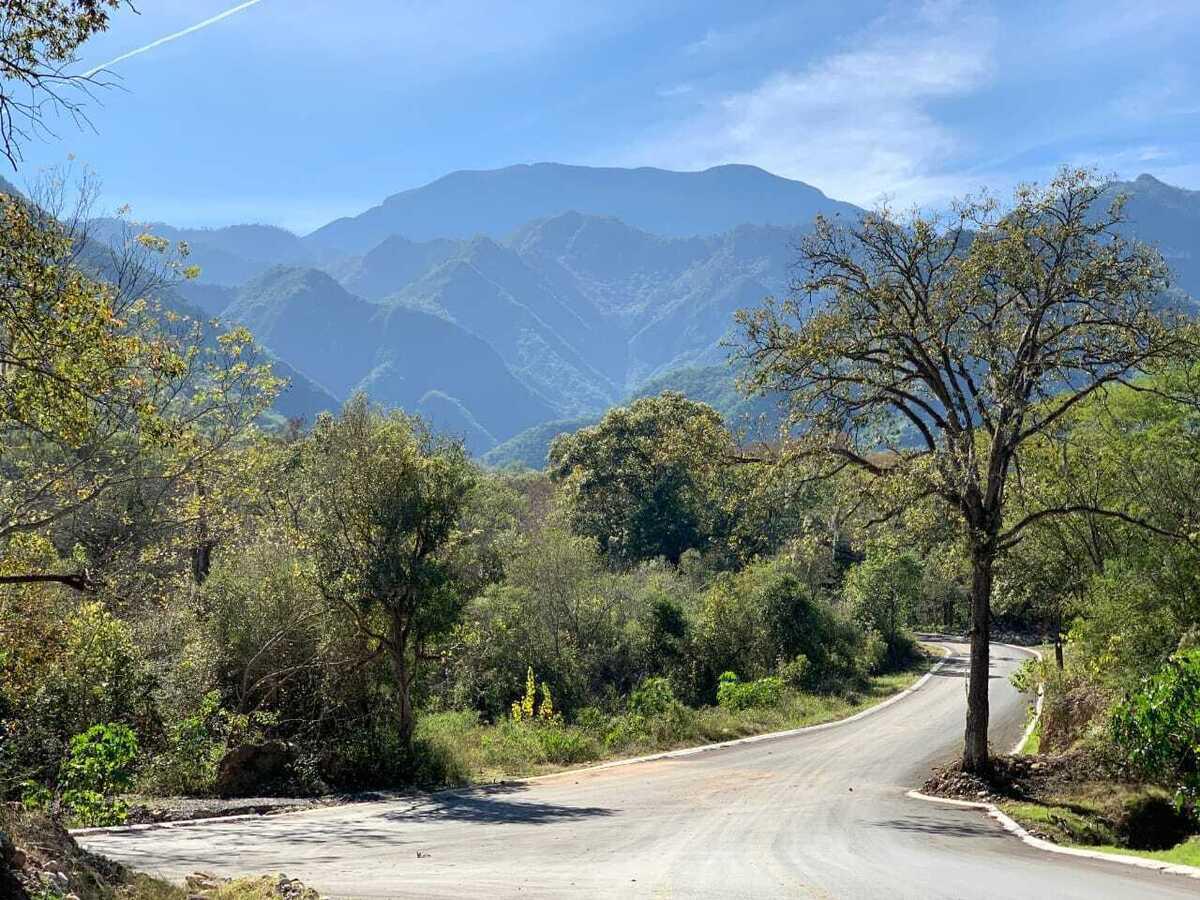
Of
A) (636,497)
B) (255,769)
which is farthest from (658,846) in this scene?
(636,497)

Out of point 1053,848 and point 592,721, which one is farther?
point 592,721

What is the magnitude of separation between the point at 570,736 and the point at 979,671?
33.2 ft

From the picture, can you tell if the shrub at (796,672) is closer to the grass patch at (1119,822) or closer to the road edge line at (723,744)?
the road edge line at (723,744)

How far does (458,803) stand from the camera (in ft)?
50.8

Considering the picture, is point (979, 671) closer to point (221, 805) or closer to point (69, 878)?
point (221, 805)

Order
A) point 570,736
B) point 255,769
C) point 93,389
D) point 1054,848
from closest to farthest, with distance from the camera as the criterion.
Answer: point 93,389, point 1054,848, point 255,769, point 570,736

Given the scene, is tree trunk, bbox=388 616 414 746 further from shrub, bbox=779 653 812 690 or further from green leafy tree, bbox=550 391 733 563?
green leafy tree, bbox=550 391 733 563

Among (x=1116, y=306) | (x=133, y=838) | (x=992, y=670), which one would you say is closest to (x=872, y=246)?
(x=1116, y=306)

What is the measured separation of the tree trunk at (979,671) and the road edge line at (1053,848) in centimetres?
101

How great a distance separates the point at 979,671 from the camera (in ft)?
53.8

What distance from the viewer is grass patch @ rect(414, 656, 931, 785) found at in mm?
18717

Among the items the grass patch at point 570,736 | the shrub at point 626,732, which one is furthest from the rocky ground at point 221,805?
the shrub at point 626,732

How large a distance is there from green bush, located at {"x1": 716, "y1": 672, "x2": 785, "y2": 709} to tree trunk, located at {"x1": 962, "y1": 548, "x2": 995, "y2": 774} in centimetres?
1385

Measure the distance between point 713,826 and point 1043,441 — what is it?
36.0 ft
